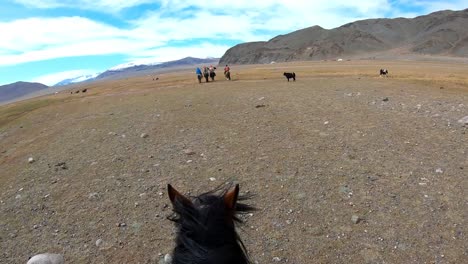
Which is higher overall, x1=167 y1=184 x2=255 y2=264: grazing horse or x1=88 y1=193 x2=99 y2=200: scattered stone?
x1=167 y1=184 x2=255 y2=264: grazing horse

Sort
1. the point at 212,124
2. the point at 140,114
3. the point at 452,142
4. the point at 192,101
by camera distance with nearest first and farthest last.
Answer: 1. the point at 452,142
2. the point at 212,124
3. the point at 140,114
4. the point at 192,101

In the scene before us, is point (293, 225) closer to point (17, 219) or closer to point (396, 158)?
point (396, 158)

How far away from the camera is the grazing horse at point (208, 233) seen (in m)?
2.02

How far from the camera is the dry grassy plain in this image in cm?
612

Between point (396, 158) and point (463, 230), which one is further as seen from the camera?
point (396, 158)

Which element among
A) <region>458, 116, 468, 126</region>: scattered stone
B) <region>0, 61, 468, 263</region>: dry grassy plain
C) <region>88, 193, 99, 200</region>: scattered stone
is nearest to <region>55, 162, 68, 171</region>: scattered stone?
<region>0, 61, 468, 263</region>: dry grassy plain

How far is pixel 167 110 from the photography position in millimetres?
18500

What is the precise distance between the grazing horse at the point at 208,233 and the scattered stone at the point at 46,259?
485 cm

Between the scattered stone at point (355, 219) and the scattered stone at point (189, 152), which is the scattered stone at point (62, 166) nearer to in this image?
the scattered stone at point (189, 152)

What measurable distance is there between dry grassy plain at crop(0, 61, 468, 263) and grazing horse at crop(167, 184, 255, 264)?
312 cm

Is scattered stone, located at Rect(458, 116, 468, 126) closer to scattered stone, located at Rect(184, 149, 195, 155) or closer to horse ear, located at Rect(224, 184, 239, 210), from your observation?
scattered stone, located at Rect(184, 149, 195, 155)

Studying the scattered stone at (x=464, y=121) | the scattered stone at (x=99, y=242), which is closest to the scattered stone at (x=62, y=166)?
the scattered stone at (x=99, y=242)

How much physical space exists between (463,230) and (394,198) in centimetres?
136

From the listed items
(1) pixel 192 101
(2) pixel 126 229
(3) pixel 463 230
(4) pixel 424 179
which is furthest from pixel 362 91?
(2) pixel 126 229
